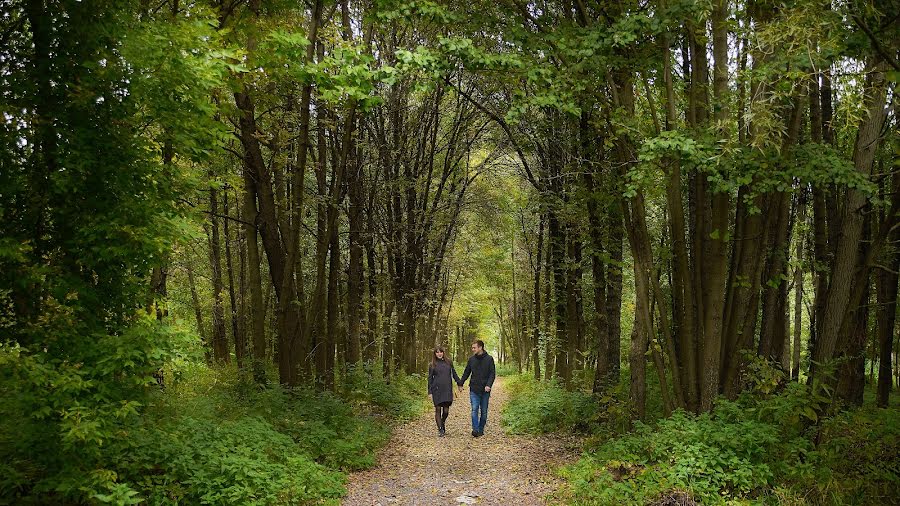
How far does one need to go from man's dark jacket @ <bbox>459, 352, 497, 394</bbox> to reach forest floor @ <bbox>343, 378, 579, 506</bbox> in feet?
3.61

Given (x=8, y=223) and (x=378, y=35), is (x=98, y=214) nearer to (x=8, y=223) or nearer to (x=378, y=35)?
(x=8, y=223)

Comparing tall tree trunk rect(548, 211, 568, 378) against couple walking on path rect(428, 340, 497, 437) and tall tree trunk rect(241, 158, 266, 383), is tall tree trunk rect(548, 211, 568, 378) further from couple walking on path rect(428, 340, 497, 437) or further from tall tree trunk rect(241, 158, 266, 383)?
tall tree trunk rect(241, 158, 266, 383)

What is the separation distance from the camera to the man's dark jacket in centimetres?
1153

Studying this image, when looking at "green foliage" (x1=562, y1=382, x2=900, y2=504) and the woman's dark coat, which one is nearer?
"green foliage" (x1=562, y1=382, x2=900, y2=504)

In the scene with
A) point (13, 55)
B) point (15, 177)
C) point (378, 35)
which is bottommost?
point (15, 177)

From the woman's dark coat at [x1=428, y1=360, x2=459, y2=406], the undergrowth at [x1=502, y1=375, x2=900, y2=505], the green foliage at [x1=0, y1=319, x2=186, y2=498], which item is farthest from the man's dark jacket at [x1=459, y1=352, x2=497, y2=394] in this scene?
the green foliage at [x1=0, y1=319, x2=186, y2=498]

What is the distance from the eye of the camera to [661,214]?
54.3 ft

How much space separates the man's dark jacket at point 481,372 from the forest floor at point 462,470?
1.10 metres

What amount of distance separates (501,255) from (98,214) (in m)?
20.5

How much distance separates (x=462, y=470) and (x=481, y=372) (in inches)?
111

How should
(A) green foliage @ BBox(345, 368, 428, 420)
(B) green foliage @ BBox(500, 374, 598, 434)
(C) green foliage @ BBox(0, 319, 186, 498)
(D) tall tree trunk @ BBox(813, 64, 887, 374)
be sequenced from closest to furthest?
(C) green foliage @ BBox(0, 319, 186, 498)
(D) tall tree trunk @ BBox(813, 64, 887, 374)
(B) green foliage @ BBox(500, 374, 598, 434)
(A) green foliage @ BBox(345, 368, 428, 420)

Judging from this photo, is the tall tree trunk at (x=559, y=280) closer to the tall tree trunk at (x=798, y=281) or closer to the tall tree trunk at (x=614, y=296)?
the tall tree trunk at (x=614, y=296)

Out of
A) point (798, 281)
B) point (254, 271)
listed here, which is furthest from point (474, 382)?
point (798, 281)

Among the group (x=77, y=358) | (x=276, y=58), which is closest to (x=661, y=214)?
(x=276, y=58)
